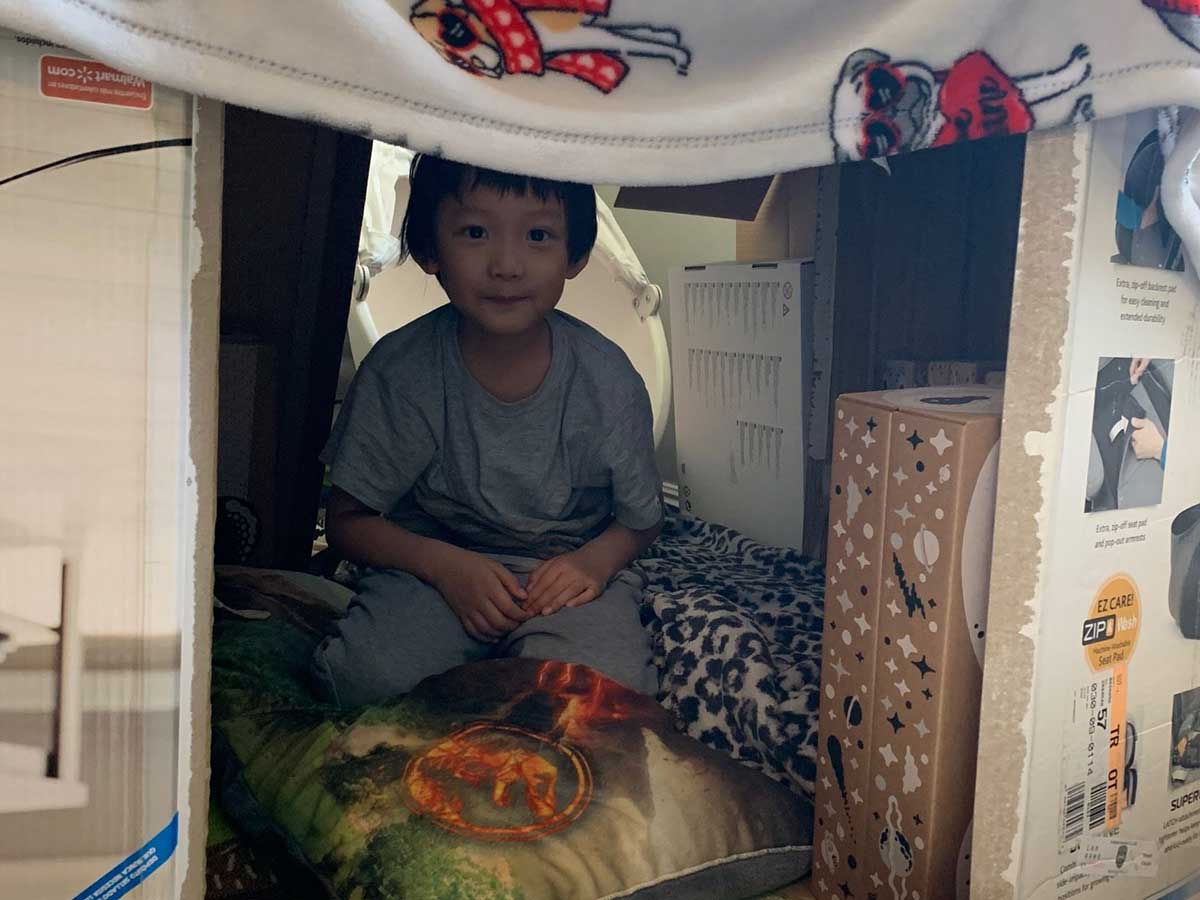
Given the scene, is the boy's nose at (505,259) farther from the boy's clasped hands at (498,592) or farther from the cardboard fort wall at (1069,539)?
the cardboard fort wall at (1069,539)

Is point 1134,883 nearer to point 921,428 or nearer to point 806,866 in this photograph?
point 806,866

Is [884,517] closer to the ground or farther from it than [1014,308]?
closer to the ground

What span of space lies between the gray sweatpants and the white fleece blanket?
1.73 feet

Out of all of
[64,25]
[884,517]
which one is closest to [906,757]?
[884,517]

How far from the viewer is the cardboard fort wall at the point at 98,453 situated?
51 cm

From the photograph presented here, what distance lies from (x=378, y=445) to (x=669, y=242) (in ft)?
4.14

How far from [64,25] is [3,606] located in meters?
0.31

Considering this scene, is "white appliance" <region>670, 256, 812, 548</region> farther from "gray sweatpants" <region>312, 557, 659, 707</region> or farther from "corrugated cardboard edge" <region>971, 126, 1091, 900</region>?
"corrugated cardboard edge" <region>971, 126, 1091, 900</region>

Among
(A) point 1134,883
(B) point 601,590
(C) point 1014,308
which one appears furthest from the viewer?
(B) point 601,590

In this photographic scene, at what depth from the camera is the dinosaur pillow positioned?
72 centimetres

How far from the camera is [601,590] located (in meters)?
1.10

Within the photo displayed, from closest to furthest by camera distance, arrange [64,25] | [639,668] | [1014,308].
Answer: [64,25] < [1014,308] < [639,668]

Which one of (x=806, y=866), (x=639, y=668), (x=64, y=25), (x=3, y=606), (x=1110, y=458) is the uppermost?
(x=64, y=25)

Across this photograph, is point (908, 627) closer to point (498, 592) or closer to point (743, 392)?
point (498, 592)
